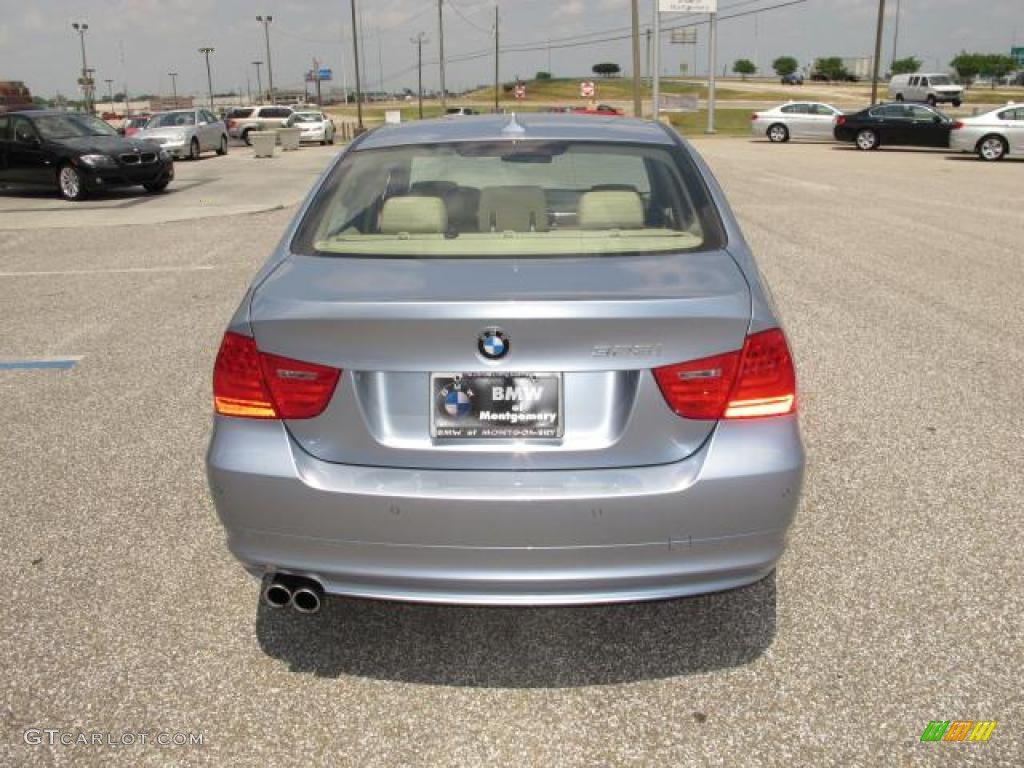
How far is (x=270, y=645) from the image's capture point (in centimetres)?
316

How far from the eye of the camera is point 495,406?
2.56 meters

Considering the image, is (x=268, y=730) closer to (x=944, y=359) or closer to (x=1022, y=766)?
(x=1022, y=766)

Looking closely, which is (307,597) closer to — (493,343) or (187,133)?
(493,343)

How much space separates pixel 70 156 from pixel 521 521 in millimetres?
17400

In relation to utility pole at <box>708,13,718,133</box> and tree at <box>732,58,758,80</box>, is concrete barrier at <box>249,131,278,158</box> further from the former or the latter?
tree at <box>732,58,758,80</box>

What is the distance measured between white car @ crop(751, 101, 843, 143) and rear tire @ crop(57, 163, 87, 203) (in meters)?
25.6

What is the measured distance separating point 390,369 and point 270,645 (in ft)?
3.88

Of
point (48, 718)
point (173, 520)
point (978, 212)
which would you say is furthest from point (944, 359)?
point (978, 212)

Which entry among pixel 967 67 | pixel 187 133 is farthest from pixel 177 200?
pixel 967 67

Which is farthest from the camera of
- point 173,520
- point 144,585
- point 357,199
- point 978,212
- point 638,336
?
point 978,212

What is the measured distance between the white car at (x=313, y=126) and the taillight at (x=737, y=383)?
39683mm

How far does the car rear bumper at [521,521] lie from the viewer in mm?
2549

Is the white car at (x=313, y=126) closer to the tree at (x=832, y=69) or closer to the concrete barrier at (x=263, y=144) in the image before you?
the concrete barrier at (x=263, y=144)

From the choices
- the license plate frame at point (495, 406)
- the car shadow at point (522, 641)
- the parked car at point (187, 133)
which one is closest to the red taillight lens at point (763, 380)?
the license plate frame at point (495, 406)
